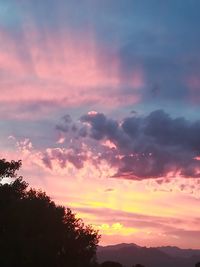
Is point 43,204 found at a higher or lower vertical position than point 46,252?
higher

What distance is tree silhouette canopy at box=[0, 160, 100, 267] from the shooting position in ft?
187

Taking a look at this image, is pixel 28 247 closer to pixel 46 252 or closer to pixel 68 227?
pixel 46 252

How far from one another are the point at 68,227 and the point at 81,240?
2.36 meters

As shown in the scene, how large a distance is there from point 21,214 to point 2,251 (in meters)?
6.39

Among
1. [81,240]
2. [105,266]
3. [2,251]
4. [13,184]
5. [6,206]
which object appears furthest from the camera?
[105,266]

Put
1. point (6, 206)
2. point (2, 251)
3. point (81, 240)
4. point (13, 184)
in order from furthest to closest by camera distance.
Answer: point (81, 240), point (13, 184), point (6, 206), point (2, 251)

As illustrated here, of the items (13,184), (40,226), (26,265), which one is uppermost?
(13,184)

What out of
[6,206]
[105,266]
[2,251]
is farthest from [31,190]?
[105,266]

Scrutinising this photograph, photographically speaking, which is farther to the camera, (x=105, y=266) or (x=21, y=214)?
(x=105, y=266)

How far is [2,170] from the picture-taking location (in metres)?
64.4

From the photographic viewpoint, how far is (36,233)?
61594mm

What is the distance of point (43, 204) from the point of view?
6538 cm

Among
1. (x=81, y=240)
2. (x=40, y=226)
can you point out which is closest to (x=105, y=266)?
(x=81, y=240)

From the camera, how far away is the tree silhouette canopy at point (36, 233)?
5706 cm
